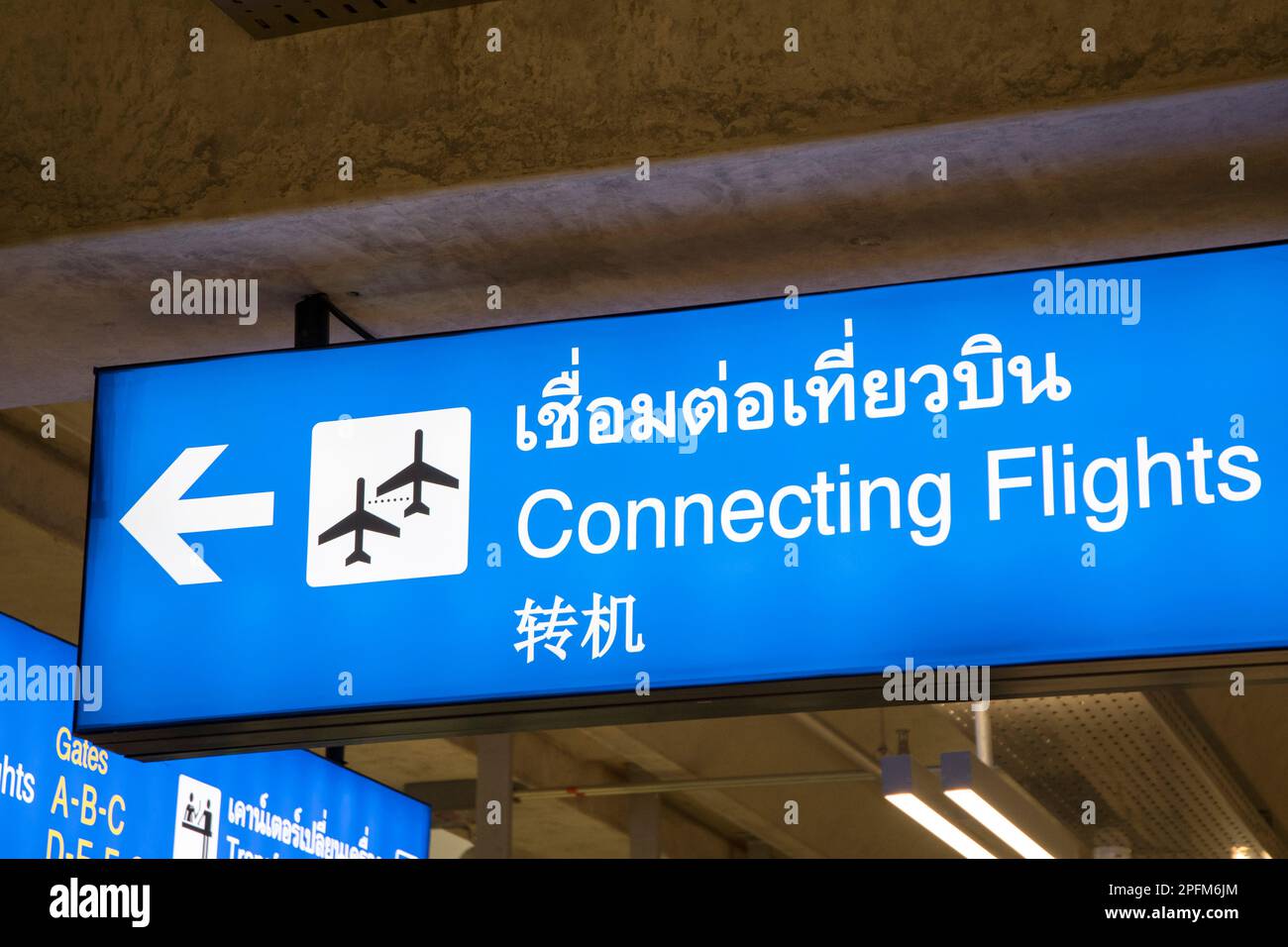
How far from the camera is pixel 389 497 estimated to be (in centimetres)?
352

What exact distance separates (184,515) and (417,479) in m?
0.47

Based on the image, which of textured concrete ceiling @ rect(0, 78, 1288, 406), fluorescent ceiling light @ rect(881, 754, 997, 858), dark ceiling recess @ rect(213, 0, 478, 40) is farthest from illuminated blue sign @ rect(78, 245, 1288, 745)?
fluorescent ceiling light @ rect(881, 754, 997, 858)

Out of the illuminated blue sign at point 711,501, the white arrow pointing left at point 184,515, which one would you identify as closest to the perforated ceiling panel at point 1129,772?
the illuminated blue sign at point 711,501

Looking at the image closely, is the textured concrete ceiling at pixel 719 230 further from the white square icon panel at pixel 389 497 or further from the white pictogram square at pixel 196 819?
the white pictogram square at pixel 196 819

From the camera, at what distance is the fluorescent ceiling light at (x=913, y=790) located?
22.3ft

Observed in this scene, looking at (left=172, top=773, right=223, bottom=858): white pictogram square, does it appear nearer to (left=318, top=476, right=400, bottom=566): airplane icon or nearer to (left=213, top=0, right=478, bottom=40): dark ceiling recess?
(left=318, top=476, right=400, bottom=566): airplane icon

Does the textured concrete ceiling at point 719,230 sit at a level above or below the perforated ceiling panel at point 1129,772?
above

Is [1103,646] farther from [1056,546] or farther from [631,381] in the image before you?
[631,381]

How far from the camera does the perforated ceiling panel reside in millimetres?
7590

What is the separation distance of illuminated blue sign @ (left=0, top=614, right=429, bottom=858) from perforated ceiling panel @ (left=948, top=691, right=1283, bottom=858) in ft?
7.85

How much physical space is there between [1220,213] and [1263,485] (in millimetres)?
906

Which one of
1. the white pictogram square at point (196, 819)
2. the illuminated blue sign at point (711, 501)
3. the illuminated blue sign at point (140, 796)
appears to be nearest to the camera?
the illuminated blue sign at point (711, 501)

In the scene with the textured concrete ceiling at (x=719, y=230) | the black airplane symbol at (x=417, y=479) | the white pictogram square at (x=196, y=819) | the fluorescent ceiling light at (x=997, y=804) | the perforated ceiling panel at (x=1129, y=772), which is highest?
the textured concrete ceiling at (x=719, y=230)

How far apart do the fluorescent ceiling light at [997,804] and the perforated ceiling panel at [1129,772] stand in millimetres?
311
